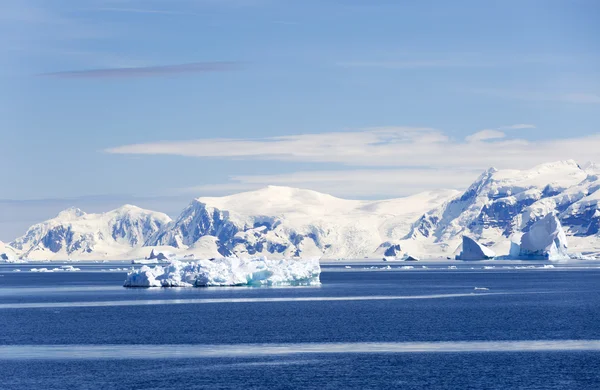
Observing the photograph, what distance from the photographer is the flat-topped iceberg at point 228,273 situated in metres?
145

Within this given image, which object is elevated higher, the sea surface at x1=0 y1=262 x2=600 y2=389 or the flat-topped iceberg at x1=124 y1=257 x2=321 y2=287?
the flat-topped iceberg at x1=124 y1=257 x2=321 y2=287

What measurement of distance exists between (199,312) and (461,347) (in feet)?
119

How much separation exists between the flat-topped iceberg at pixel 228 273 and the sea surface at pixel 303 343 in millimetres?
24040

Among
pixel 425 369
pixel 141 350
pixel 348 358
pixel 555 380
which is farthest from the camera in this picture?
pixel 141 350

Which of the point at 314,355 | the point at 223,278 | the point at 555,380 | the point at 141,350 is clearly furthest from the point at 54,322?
the point at 223,278

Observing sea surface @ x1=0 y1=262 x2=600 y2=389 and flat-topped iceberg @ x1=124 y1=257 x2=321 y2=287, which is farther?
flat-topped iceberg @ x1=124 y1=257 x2=321 y2=287

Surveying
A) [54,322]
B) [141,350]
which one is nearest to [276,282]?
[54,322]

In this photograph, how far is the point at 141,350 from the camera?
65062mm

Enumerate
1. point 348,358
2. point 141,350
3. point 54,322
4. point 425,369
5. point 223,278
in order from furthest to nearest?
1. point 223,278
2. point 54,322
3. point 141,350
4. point 348,358
5. point 425,369

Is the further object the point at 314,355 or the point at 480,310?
the point at 480,310

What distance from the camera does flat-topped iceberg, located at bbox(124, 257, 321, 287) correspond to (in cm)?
14462

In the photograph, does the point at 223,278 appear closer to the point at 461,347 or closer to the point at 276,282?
the point at 276,282

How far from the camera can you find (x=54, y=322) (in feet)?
285

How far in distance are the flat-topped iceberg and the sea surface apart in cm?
2404
